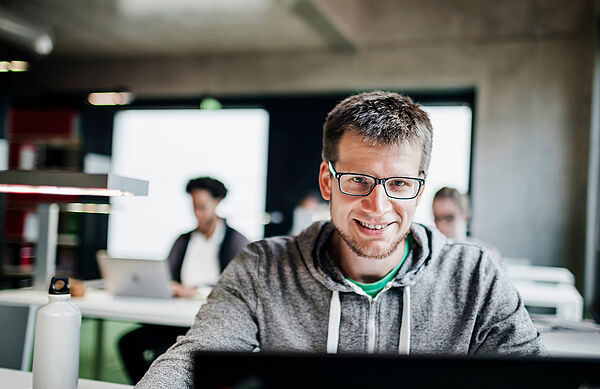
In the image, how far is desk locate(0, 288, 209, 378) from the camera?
8.31ft

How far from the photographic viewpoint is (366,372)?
594mm

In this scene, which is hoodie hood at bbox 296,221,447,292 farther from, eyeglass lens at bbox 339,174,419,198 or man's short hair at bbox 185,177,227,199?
man's short hair at bbox 185,177,227,199

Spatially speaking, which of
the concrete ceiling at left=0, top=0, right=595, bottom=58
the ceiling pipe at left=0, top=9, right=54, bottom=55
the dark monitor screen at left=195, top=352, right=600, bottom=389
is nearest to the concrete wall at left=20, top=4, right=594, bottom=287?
the concrete ceiling at left=0, top=0, right=595, bottom=58

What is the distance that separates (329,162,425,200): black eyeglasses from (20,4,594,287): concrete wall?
14.5ft

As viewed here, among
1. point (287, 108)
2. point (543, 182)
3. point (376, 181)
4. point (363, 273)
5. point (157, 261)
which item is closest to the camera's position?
point (376, 181)

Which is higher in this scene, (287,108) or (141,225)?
(287,108)

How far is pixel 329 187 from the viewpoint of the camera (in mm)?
1448

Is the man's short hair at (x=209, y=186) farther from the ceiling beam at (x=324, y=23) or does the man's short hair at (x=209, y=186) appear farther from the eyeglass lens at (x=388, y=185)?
the eyeglass lens at (x=388, y=185)

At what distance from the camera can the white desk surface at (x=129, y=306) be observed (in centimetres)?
Result: 255

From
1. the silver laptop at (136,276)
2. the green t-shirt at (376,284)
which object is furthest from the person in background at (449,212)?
the green t-shirt at (376,284)

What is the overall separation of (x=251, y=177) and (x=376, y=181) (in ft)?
17.0

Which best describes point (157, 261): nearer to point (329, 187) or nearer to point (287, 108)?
point (329, 187)

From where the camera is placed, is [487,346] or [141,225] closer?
[487,346]

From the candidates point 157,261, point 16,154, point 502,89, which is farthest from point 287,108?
point 157,261
